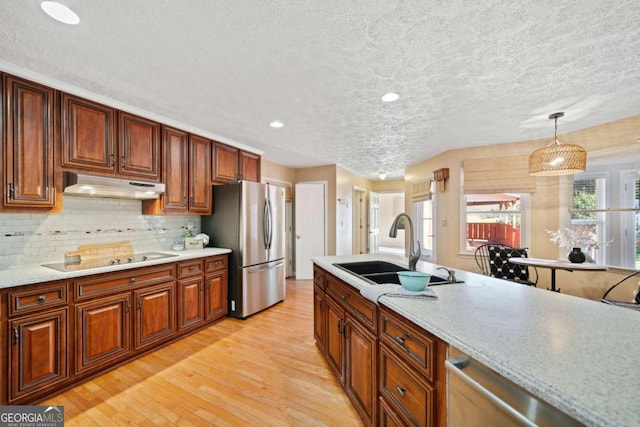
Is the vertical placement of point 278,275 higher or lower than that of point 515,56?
lower

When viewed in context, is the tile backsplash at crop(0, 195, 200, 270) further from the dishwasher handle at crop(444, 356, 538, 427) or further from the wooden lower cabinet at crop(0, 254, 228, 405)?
the dishwasher handle at crop(444, 356, 538, 427)

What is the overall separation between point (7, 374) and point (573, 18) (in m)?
4.01

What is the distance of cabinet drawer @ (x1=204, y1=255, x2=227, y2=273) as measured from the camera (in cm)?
318

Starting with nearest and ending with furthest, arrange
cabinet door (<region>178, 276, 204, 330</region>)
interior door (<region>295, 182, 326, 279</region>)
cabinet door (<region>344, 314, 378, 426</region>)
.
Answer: cabinet door (<region>344, 314, 378, 426</region>), cabinet door (<region>178, 276, 204, 330</region>), interior door (<region>295, 182, 326, 279</region>)

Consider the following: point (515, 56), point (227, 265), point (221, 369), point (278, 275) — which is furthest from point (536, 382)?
point (278, 275)

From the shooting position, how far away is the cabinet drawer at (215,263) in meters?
3.18

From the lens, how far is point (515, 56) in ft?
5.96

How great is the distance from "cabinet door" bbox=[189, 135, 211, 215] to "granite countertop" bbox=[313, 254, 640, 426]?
2.80 meters

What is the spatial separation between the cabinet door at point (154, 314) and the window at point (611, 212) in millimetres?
4850

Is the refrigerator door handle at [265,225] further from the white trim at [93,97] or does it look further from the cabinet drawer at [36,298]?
the cabinet drawer at [36,298]

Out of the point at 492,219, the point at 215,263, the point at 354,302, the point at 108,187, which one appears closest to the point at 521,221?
the point at 492,219

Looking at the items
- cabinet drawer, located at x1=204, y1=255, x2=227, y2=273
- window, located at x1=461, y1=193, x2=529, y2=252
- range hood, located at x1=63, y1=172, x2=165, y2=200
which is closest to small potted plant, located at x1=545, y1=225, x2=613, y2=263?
window, located at x1=461, y1=193, x2=529, y2=252

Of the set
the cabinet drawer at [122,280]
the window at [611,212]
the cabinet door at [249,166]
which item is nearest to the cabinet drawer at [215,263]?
the cabinet drawer at [122,280]

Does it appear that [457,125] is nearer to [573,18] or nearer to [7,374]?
[573,18]
